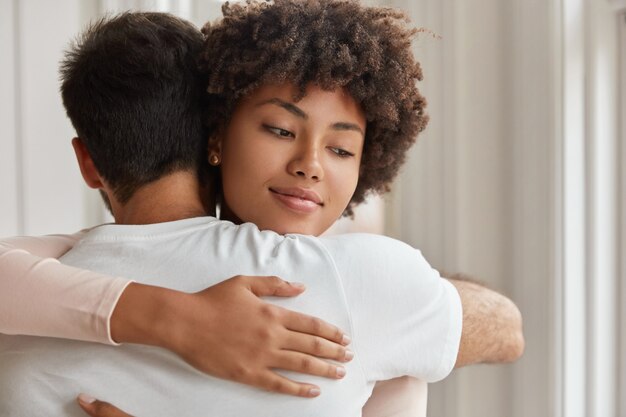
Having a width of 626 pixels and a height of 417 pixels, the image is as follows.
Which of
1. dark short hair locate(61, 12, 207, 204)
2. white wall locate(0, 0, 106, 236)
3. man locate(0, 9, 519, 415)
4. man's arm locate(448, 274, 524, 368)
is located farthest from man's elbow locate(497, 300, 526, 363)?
white wall locate(0, 0, 106, 236)

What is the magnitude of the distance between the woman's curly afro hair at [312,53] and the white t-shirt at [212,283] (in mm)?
291

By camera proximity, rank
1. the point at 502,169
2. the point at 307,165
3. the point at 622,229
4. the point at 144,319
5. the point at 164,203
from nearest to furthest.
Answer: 1. the point at 144,319
2. the point at 164,203
3. the point at 307,165
4. the point at 622,229
5. the point at 502,169

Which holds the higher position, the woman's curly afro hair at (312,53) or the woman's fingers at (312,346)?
the woman's curly afro hair at (312,53)

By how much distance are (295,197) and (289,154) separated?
0.24 ft

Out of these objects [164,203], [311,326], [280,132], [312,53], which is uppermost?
[312,53]

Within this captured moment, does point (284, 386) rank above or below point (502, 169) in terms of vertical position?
below

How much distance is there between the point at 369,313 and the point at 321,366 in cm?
10

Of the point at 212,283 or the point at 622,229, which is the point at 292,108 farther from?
the point at 622,229

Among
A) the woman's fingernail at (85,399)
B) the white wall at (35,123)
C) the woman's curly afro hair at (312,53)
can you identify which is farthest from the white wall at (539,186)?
the woman's fingernail at (85,399)

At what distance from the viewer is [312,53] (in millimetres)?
1338

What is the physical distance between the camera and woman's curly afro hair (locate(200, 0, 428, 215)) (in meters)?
1.33

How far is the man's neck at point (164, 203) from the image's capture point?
1.23m

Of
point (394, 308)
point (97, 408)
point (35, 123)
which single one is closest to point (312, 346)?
point (394, 308)

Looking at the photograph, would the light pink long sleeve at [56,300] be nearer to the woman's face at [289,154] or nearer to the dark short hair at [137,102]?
the dark short hair at [137,102]
